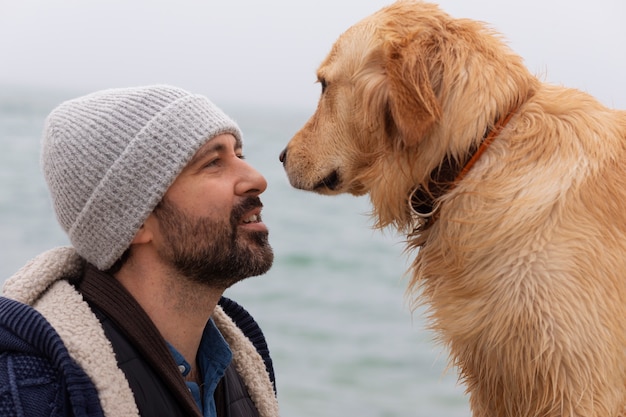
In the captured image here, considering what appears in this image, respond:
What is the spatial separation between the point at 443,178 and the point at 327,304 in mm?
10802

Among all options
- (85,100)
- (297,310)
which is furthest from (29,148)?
(85,100)

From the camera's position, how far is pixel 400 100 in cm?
251

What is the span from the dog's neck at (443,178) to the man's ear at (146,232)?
930 mm

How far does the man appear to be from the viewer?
2312 millimetres

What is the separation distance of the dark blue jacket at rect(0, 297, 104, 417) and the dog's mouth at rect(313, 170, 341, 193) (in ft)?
4.08

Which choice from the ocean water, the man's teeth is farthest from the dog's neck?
the man's teeth

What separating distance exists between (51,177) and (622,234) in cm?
187

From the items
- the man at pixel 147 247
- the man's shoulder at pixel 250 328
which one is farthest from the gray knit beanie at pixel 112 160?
the man's shoulder at pixel 250 328

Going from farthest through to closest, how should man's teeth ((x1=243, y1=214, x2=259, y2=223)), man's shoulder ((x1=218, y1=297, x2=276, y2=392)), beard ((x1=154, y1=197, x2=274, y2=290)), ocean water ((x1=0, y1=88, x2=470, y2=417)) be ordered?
ocean water ((x1=0, y1=88, x2=470, y2=417)) → man's shoulder ((x1=218, y1=297, x2=276, y2=392)) → man's teeth ((x1=243, y1=214, x2=259, y2=223)) → beard ((x1=154, y1=197, x2=274, y2=290))

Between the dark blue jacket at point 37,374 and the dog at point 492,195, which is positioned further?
the dog at point 492,195

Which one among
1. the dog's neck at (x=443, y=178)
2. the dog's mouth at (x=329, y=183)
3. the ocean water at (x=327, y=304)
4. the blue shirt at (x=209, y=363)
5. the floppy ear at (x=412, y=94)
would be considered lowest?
the ocean water at (x=327, y=304)

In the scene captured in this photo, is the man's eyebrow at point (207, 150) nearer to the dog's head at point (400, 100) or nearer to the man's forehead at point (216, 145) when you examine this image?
the man's forehead at point (216, 145)

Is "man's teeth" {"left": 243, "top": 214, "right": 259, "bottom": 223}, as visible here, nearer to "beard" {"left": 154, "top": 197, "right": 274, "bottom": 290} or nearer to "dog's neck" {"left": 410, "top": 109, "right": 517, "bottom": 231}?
"beard" {"left": 154, "top": 197, "right": 274, "bottom": 290}

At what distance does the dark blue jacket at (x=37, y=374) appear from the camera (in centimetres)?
204
